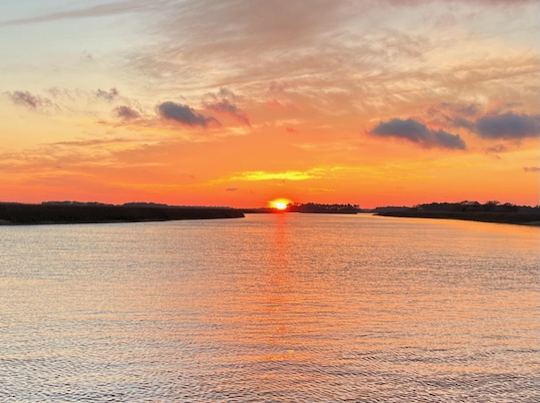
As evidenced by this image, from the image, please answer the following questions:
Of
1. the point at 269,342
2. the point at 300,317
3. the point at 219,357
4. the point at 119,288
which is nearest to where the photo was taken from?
Result: the point at 219,357

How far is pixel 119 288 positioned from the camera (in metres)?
33.4

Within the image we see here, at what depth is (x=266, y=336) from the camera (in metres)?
20.8

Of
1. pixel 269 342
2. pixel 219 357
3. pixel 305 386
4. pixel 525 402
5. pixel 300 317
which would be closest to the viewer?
pixel 525 402

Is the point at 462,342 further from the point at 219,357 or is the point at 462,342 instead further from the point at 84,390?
the point at 84,390

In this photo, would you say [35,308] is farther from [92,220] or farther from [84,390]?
[92,220]

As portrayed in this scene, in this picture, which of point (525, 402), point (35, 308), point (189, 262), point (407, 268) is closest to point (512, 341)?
point (525, 402)

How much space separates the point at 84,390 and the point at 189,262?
36.7 metres

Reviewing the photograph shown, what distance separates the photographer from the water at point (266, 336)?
48.5ft

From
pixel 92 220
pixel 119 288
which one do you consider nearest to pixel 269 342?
pixel 119 288

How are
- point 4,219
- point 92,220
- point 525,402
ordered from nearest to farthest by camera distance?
point 525,402 < point 4,219 < point 92,220

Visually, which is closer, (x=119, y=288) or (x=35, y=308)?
(x=35, y=308)

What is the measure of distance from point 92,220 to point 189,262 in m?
127

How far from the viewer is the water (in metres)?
14.8

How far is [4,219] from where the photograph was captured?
141 m
